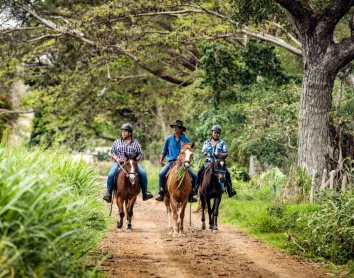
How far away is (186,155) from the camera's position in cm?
1343

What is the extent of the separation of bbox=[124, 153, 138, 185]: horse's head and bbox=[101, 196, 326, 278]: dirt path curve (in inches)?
54.2

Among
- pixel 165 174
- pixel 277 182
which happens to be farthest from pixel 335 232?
pixel 277 182

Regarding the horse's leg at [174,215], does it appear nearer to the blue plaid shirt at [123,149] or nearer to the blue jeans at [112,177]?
the blue jeans at [112,177]

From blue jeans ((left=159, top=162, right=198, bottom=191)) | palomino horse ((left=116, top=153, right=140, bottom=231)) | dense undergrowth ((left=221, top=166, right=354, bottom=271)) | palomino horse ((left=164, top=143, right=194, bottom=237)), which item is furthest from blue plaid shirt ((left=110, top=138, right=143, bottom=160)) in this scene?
dense undergrowth ((left=221, top=166, right=354, bottom=271))

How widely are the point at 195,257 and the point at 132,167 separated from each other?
14.8 ft

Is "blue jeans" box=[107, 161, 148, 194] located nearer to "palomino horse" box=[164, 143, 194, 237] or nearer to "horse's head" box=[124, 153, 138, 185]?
"horse's head" box=[124, 153, 138, 185]

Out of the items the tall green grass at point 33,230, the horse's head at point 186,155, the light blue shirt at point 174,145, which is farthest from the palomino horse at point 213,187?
the tall green grass at point 33,230

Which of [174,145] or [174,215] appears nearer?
[174,215]

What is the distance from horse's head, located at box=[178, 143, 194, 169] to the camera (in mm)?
13327

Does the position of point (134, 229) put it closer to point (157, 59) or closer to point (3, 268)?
point (3, 268)

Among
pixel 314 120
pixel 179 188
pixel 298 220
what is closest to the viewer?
pixel 298 220

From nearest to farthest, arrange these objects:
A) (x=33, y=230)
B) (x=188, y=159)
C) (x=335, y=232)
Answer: (x=33, y=230)
(x=335, y=232)
(x=188, y=159)

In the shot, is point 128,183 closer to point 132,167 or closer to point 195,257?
point 132,167

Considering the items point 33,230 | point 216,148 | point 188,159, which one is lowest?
point 33,230
